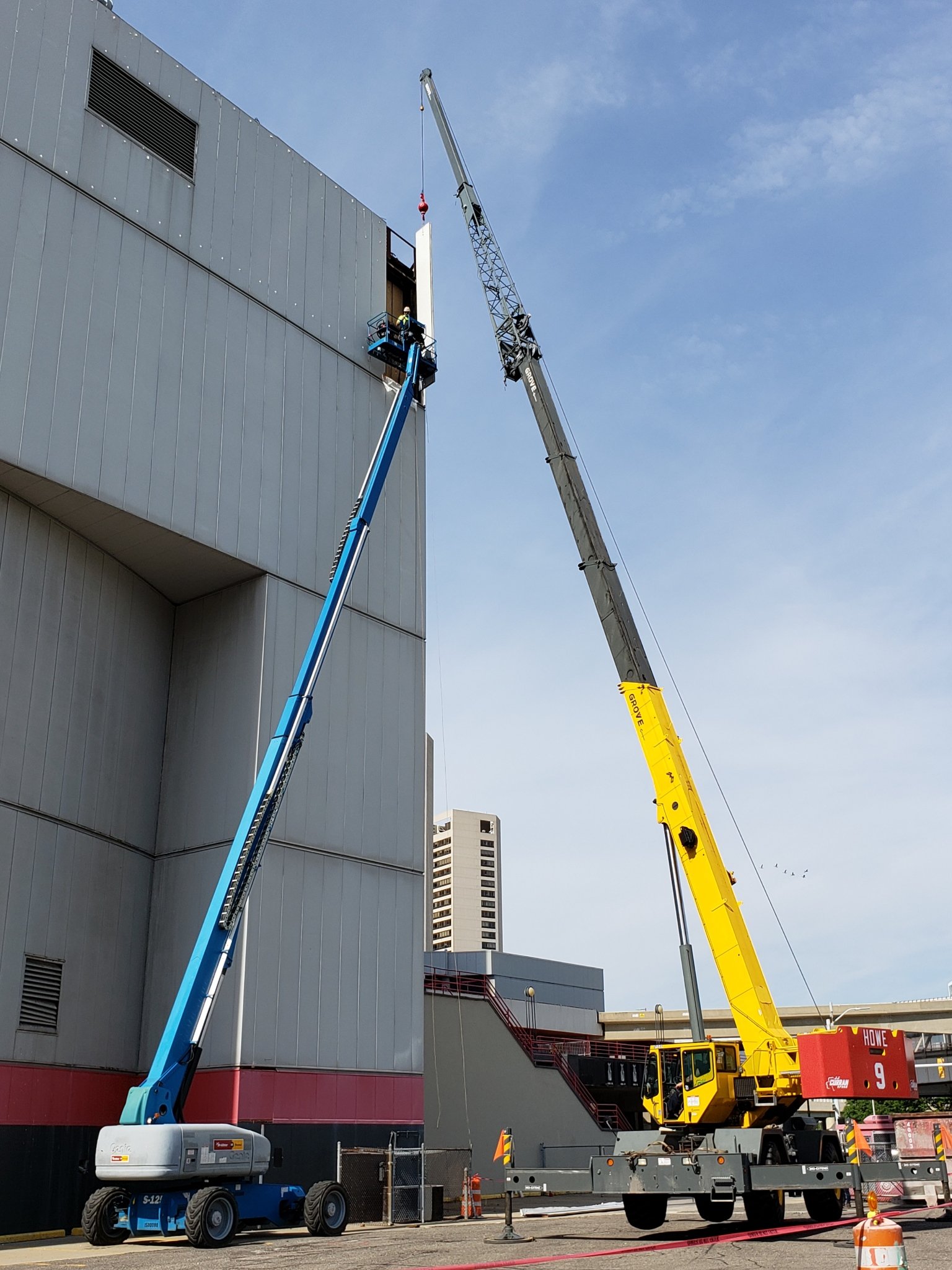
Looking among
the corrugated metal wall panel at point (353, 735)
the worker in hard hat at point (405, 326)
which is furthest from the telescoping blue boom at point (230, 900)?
the worker in hard hat at point (405, 326)

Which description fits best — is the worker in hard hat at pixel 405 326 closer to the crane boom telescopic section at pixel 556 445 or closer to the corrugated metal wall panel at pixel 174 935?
the crane boom telescopic section at pixel 556 445

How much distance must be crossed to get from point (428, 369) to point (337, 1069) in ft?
57.8

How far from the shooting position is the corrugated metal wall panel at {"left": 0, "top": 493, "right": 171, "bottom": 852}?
2184 cm

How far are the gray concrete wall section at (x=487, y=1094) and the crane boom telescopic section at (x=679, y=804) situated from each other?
10.2 metres

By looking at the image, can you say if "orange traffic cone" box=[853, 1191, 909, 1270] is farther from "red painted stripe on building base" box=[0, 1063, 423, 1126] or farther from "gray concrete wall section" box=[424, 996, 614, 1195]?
"gray concrete wall section" box=[424, 996, 614, 1195]

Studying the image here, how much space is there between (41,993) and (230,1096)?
4143 millimetres

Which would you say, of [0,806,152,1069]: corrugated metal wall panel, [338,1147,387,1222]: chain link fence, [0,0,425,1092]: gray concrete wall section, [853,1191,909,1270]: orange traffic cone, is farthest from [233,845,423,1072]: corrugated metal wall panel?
[853,1191,909,1270]: orange traffic cone

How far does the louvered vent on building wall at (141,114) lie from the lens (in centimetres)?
2478

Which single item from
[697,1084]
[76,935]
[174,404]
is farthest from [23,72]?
[697,1084]

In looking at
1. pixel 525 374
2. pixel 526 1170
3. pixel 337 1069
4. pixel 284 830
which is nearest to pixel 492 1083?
pixel 337 1069

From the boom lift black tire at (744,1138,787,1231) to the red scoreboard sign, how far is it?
1.00 metres

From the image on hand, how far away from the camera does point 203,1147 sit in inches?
646

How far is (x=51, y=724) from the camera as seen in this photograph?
22516 millimetres

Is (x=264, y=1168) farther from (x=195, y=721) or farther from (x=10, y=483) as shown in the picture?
(x=10, y=483)
